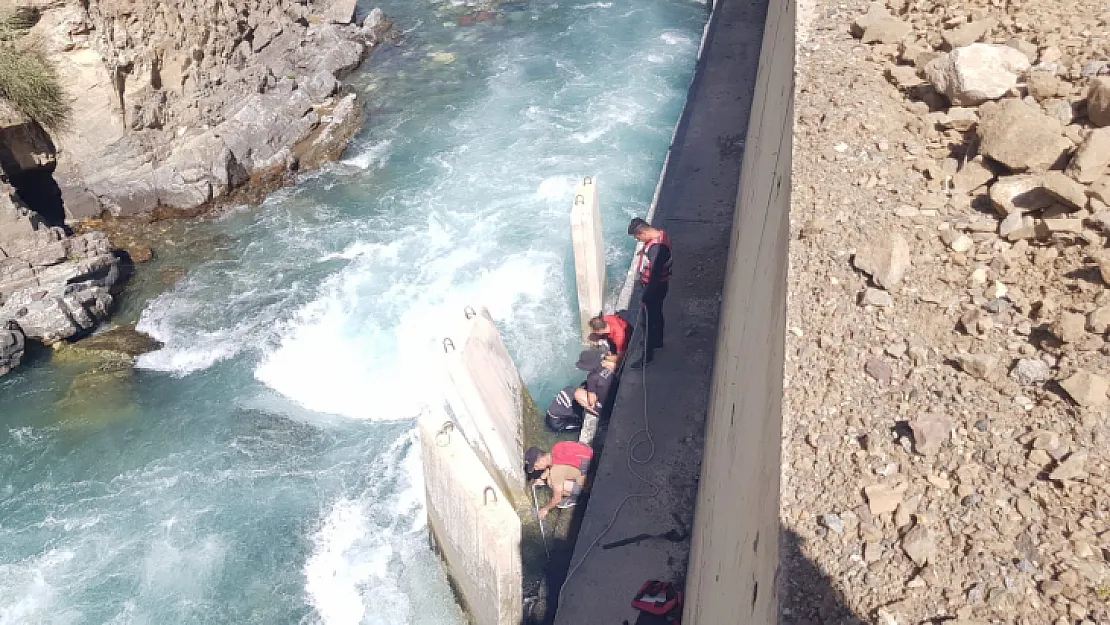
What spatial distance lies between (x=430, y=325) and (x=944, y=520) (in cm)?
817

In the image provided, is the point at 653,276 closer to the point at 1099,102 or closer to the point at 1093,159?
the point at 1099,102

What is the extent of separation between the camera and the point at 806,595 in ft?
7.25

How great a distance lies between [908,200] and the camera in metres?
3.68

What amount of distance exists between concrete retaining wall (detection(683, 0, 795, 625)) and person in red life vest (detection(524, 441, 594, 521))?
4.68ft

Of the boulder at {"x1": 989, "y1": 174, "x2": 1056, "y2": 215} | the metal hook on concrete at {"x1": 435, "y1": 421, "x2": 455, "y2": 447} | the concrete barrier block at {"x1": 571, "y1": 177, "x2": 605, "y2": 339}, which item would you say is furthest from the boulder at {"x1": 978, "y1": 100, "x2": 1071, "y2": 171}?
the concrete barrier block at {"x1": 571, "y1": 177, "x2": 605, "y2": 339}

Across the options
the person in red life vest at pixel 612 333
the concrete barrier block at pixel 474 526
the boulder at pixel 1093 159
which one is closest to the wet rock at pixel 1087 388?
the boulder at pixel 1093 159

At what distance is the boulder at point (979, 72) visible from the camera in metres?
4.04

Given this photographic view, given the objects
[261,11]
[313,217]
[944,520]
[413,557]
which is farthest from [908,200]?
[261,11]

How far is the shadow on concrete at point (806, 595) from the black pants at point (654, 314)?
5149 mm

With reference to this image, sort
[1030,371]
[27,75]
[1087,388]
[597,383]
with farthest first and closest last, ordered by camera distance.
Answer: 1. [27,75]
2. [597,383]
3. [1030,371]
4. [1087,388]

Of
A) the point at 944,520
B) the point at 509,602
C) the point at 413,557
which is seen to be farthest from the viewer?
the point at 413,557

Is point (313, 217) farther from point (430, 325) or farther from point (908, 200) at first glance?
point (908, 200)

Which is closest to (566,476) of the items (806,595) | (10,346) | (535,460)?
(535,460)

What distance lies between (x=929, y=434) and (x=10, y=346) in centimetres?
1056
